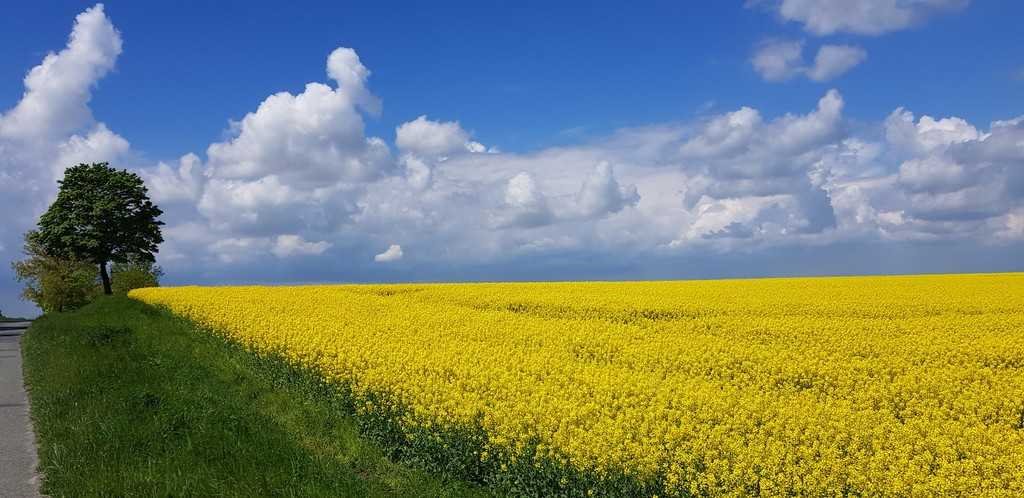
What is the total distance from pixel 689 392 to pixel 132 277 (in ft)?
187

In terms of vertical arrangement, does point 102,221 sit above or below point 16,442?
Result: above

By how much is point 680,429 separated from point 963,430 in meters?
4.02

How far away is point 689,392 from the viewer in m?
10.6

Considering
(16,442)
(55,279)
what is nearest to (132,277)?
(55,279)

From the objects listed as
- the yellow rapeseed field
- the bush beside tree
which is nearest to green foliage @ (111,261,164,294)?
the bush beside tree

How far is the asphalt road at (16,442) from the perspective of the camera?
9.19 meters

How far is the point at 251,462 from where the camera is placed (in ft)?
33.5

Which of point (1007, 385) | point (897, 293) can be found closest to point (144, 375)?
point (1007, 385)

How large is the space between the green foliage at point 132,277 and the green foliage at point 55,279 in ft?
9.15

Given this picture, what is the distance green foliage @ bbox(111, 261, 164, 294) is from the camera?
56562 millimetres

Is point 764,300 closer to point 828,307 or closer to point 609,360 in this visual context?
point 828,307

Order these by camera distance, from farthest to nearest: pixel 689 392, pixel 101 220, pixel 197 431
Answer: pixel 101 220, pixel 197 431, pixel 689 392

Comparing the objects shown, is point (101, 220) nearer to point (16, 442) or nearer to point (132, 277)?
point (132, 277)

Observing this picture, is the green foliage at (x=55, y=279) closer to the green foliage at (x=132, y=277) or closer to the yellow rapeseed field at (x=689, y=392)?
the green foliage at (x=132, y=277)
